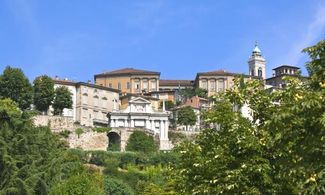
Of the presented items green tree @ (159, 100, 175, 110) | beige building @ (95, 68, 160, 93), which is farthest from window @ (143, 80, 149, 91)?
green tree @ (159, 100, 175, 110)

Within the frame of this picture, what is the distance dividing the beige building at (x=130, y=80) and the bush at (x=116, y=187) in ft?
234

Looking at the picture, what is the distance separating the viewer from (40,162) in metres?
44.2

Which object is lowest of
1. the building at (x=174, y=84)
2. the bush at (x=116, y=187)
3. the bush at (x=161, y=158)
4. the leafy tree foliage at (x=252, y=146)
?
the bush at (x=116, y=187)

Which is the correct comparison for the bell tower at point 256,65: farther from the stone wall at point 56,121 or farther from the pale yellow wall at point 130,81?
the stone wall at point 56,121

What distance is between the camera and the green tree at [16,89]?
110 m

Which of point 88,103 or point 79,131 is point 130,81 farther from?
point 79,131

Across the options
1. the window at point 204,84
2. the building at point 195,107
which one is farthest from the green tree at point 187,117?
the window at point 204,84

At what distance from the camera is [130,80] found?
151625 mm

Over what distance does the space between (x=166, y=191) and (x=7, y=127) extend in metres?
10.9

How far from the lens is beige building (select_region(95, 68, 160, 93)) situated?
150750 mm

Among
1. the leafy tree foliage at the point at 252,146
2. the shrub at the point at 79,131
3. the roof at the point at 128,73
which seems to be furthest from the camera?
the roof at the point at 128,73

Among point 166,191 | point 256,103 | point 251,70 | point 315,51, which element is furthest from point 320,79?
point 251,70

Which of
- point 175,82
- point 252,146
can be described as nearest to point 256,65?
point 175,82

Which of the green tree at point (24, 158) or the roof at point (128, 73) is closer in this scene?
the green tree at point (24, 158)
